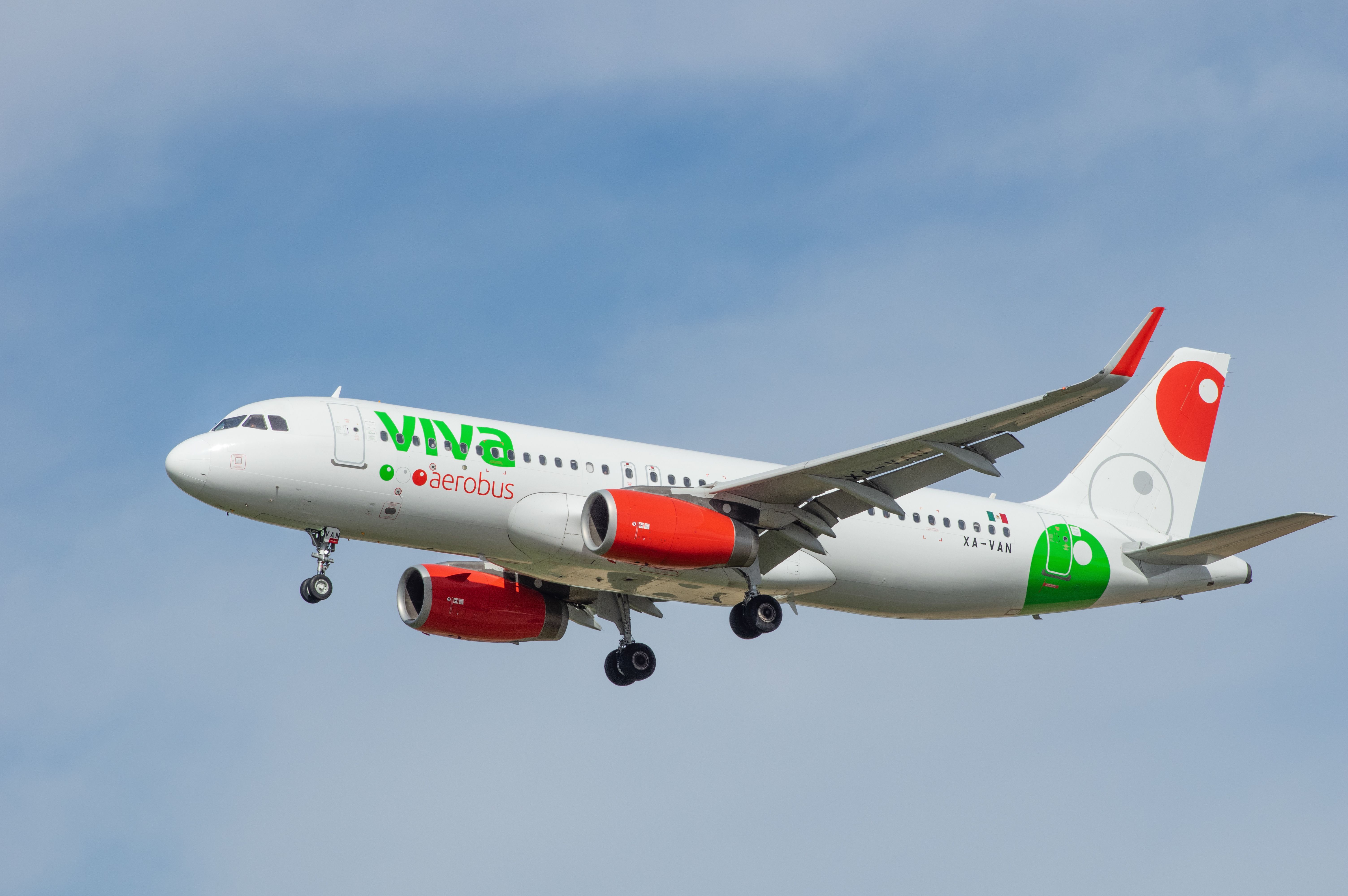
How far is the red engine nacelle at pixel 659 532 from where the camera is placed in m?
29.5

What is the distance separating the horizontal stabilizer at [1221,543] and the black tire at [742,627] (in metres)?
10.6

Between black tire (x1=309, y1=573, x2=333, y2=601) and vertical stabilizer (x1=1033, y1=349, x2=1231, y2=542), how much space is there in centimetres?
1781

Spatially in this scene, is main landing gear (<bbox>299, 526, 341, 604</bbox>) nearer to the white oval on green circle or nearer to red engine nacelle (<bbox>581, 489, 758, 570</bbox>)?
red engine nacelle (<bbox>581, 489, 758, 570</bbox>)

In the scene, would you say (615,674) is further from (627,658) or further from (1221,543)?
(1221,543)

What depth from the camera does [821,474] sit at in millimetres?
30438

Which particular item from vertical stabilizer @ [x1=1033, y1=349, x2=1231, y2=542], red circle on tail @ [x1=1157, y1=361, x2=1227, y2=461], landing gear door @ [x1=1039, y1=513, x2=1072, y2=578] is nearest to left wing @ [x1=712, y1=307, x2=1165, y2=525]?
landing gear door @ [x1=1039, y1=513, x2=1072, y2=578]

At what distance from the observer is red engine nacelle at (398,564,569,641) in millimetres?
35406

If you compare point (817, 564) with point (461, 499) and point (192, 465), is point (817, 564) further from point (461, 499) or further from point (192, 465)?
point (192, 465)

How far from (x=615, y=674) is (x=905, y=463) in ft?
31.5

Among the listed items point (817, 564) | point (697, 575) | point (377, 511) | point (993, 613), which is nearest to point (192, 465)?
point (377, 511)

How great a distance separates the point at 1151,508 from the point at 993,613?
5.88 m

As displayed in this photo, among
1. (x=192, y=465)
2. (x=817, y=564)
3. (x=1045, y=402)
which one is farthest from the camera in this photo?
(x=817, y=564)

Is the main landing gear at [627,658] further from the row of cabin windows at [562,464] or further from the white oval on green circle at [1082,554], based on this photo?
the white oval on green circle at [1082,554]

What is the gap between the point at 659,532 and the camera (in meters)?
29.8
